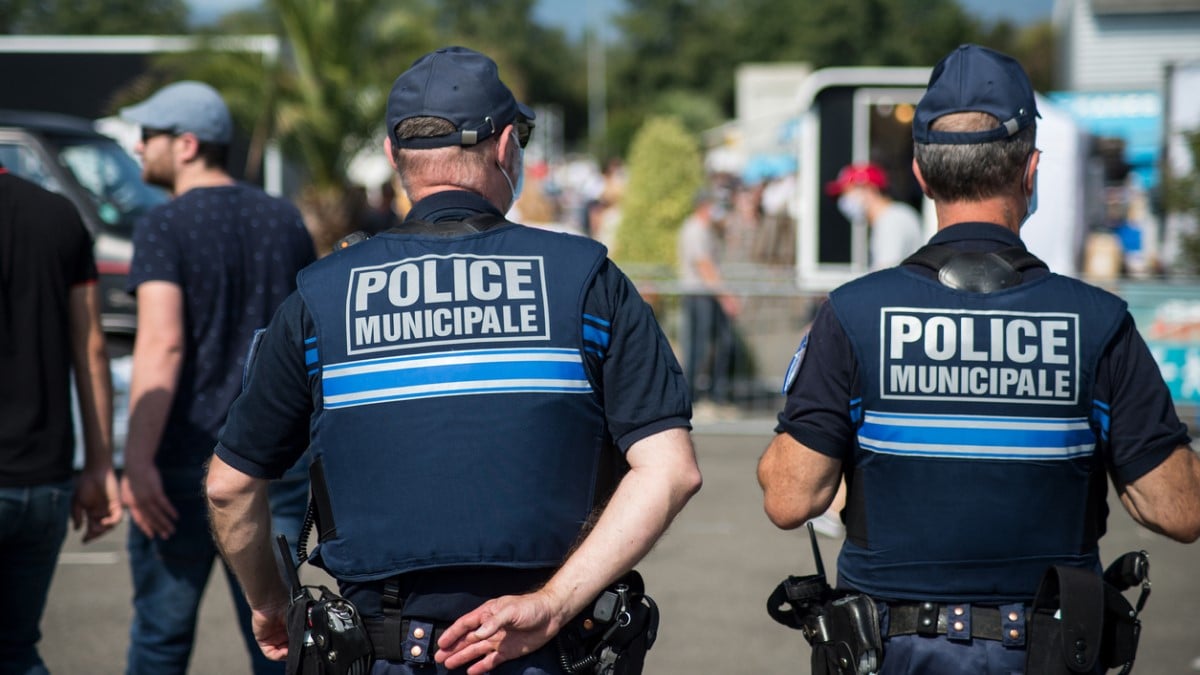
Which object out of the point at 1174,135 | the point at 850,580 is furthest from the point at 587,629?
the point at 1174,135

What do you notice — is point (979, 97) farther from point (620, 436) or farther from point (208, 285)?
point (208, 285)

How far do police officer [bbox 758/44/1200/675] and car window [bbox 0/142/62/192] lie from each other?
852 cm

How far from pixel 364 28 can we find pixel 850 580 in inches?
508

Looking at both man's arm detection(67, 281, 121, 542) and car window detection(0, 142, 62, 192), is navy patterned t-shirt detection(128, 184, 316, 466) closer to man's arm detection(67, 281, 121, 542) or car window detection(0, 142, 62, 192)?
man's arm detection(67, 281, 121, 542)

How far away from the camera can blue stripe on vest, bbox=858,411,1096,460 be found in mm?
2512

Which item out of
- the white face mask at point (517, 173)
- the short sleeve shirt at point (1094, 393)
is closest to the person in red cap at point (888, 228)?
the short sleeve shirt at point (1094, 393)

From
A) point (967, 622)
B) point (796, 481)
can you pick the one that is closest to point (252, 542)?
point (796, 481)

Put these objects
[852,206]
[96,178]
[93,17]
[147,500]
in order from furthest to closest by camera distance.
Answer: [93,17]
[852,206]
[96,178]
[147,500]

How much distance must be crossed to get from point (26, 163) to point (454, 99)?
843cm

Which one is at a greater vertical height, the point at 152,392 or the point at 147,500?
the point at 152,392

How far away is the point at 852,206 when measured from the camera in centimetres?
1233

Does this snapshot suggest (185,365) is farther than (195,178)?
No

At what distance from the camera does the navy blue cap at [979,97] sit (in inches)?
103

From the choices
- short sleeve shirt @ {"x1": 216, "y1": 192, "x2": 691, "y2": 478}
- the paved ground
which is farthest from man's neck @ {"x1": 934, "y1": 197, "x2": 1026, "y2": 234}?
the paved ground
